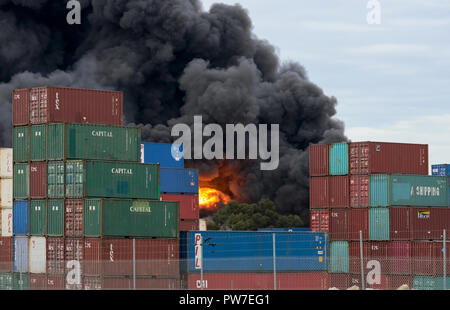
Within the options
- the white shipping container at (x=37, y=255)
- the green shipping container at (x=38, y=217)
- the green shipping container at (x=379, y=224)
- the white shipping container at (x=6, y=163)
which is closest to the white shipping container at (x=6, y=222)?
the white shipping container at (x=6, y=163)

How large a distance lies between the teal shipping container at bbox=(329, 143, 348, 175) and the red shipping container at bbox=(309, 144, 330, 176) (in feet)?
1.23

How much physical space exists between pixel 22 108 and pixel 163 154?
2321 cm

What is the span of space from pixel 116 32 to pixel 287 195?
1477 inches

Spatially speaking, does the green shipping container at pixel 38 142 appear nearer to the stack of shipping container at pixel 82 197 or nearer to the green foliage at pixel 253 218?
the stack of shipping container at pixel 82 197

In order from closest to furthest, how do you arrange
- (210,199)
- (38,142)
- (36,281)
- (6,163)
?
(36,281), (38,142), (6,163), (210,199)

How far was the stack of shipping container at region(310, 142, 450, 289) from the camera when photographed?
59.2m

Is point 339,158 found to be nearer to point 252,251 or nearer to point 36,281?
point 252,251

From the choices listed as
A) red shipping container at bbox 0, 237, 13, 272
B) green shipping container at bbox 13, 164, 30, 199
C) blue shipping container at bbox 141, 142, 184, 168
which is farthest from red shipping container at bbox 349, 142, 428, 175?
red shipping container at bbox 0, 237, 13, 272

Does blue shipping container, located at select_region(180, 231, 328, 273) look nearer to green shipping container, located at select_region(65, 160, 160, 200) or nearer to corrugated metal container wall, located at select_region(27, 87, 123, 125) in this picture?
green shipping container, located at select_region(65, 160, 160, 200)

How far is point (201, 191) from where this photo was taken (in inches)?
5177

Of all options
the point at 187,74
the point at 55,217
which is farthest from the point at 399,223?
the point at 187,74

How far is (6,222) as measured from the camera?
5653 centimetres

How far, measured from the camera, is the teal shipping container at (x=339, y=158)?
6169 centimetres
